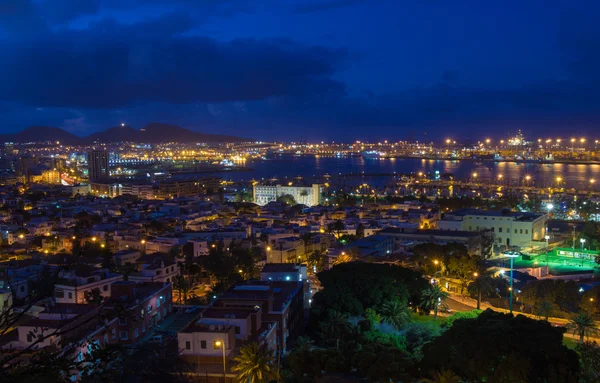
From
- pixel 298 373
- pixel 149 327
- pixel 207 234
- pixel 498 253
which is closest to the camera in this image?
pixel 298 373

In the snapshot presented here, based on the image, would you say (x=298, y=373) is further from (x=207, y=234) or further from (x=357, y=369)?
(x=207, y=234)

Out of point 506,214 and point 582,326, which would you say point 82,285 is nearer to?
point 582,326

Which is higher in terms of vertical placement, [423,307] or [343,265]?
[343,265]

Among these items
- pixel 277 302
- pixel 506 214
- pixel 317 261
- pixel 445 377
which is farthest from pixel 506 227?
pixel 445 377

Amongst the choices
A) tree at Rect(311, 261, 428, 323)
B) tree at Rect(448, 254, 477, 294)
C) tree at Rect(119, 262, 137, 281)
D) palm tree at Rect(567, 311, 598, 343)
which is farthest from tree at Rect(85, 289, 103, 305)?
palm tree at Rect(567, 311, 598, 343)

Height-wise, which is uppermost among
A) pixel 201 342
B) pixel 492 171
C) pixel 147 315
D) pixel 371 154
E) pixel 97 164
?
pixel 97 164

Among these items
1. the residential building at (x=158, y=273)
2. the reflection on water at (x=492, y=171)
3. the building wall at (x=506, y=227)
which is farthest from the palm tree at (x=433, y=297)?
the reflection on water at (x=492, y=171)

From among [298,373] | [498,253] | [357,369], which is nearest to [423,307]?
[357,369]
